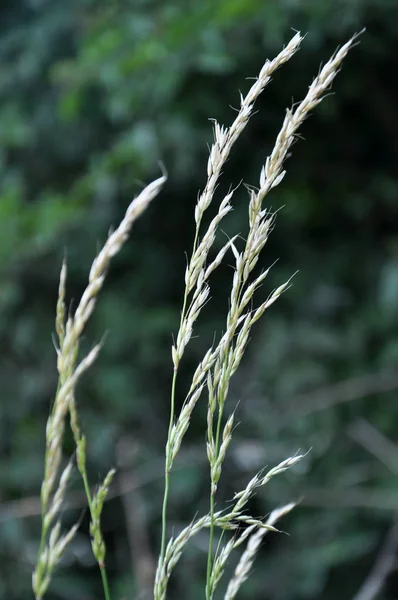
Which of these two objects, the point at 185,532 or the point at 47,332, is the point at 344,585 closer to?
the point at 47,332

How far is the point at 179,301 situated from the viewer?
277 cm

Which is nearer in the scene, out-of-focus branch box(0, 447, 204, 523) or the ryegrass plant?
the ryegrass plant

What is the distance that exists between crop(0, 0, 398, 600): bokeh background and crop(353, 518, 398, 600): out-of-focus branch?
0.05ft

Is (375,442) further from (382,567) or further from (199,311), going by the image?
(199,311)

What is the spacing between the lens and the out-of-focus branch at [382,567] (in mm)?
2258

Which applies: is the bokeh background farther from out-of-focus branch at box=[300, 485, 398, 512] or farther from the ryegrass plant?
the ryegrass plant

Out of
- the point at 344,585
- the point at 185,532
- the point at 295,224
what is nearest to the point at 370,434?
the point at 344,585

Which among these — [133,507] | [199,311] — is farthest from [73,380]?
[133,507]

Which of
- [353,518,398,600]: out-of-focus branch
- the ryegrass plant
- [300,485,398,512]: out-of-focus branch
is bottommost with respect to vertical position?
[353,518,398,600]: out-of-focus branch

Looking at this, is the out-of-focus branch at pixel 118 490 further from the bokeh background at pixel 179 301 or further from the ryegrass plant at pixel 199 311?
the ryegrass plant at pixel 199 311

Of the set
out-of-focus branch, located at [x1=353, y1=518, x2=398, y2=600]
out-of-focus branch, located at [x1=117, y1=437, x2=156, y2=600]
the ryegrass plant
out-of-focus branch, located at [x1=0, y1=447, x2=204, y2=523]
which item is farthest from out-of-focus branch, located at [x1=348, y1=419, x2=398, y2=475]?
the ryegrass plant

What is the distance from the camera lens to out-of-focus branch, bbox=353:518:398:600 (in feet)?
7.41

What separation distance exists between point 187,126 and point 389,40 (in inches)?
26.8

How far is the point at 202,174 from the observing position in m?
2.51
